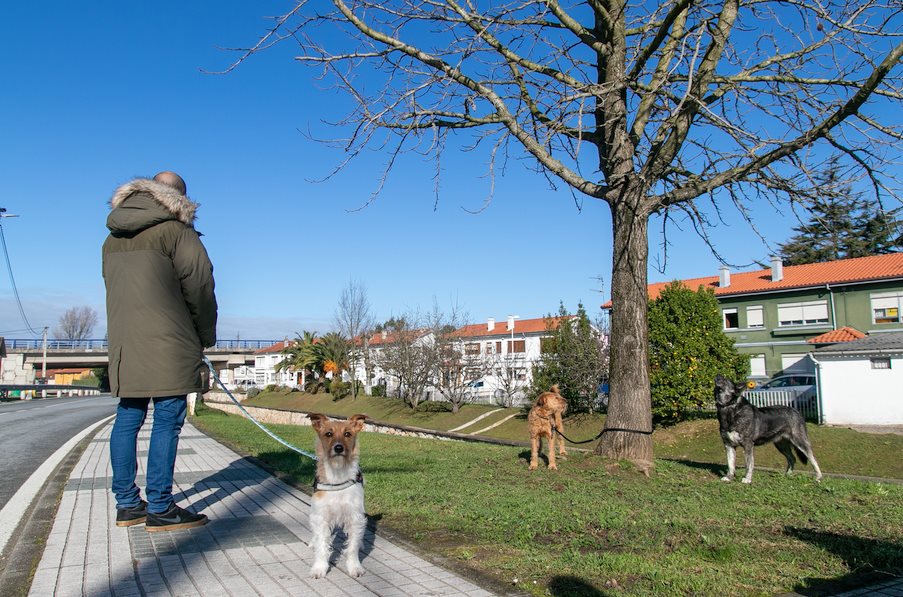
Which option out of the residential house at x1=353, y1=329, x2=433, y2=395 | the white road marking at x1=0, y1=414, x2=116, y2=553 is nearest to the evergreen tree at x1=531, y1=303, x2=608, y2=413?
the residential house at x1=353, y1=329, x2=433, y2=395

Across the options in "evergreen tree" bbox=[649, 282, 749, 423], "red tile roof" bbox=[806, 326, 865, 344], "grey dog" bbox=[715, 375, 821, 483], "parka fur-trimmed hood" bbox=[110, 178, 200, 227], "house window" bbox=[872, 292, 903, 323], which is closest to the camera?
"parka fur-trimmed hood" bbox=[110, 178, 200, 227]

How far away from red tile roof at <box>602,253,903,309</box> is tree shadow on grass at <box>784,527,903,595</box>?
32071mm

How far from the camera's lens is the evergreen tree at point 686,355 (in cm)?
1988

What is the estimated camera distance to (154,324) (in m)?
4.82

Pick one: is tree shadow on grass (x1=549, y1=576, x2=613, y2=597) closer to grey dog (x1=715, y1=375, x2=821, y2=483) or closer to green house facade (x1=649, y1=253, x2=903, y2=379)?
grey dog (x1=715, y1=375, x2=821, y2=483)

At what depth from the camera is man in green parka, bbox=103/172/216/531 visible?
4.80 metres

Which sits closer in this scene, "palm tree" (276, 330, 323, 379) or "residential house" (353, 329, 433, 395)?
"residential house" (353, 329, 433, 395)

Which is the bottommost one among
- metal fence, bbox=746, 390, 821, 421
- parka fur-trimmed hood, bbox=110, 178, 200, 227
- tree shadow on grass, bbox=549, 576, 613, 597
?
metal fence, bbox=746, 390, 821, 421

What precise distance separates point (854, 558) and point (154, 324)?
515 cm

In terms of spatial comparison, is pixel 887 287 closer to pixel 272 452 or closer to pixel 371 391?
pixel 371 391

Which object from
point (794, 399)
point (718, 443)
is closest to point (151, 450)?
point (718, 443)

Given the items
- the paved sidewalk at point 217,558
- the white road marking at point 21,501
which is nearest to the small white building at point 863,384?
the paved sidewalk at point 217,558

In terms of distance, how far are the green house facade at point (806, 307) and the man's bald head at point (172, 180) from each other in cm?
3339

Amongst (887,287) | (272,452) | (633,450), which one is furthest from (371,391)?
(633,450)
